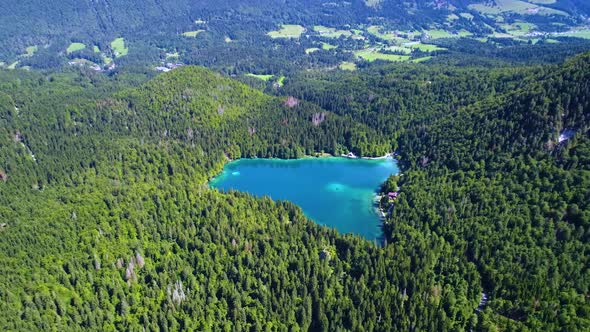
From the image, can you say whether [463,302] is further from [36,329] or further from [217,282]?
[36,329]

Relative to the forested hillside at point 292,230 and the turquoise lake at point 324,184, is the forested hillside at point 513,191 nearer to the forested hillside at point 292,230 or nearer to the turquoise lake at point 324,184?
the forested hillside at point 292,230

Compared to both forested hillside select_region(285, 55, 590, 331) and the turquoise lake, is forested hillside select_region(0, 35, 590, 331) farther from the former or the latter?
the turquoise lake

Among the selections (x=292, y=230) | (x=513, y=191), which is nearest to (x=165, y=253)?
(x=292, y=230)

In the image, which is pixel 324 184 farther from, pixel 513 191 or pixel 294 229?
pixel 513 191

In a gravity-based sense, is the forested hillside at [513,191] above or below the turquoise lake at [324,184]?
above

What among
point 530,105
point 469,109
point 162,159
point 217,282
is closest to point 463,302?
point 217,282

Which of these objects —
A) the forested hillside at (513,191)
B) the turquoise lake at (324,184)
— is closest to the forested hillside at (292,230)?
the forested hillside at (513,191)

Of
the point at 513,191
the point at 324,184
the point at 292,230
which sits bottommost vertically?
the point at 324,184

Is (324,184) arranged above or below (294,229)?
Result: below
